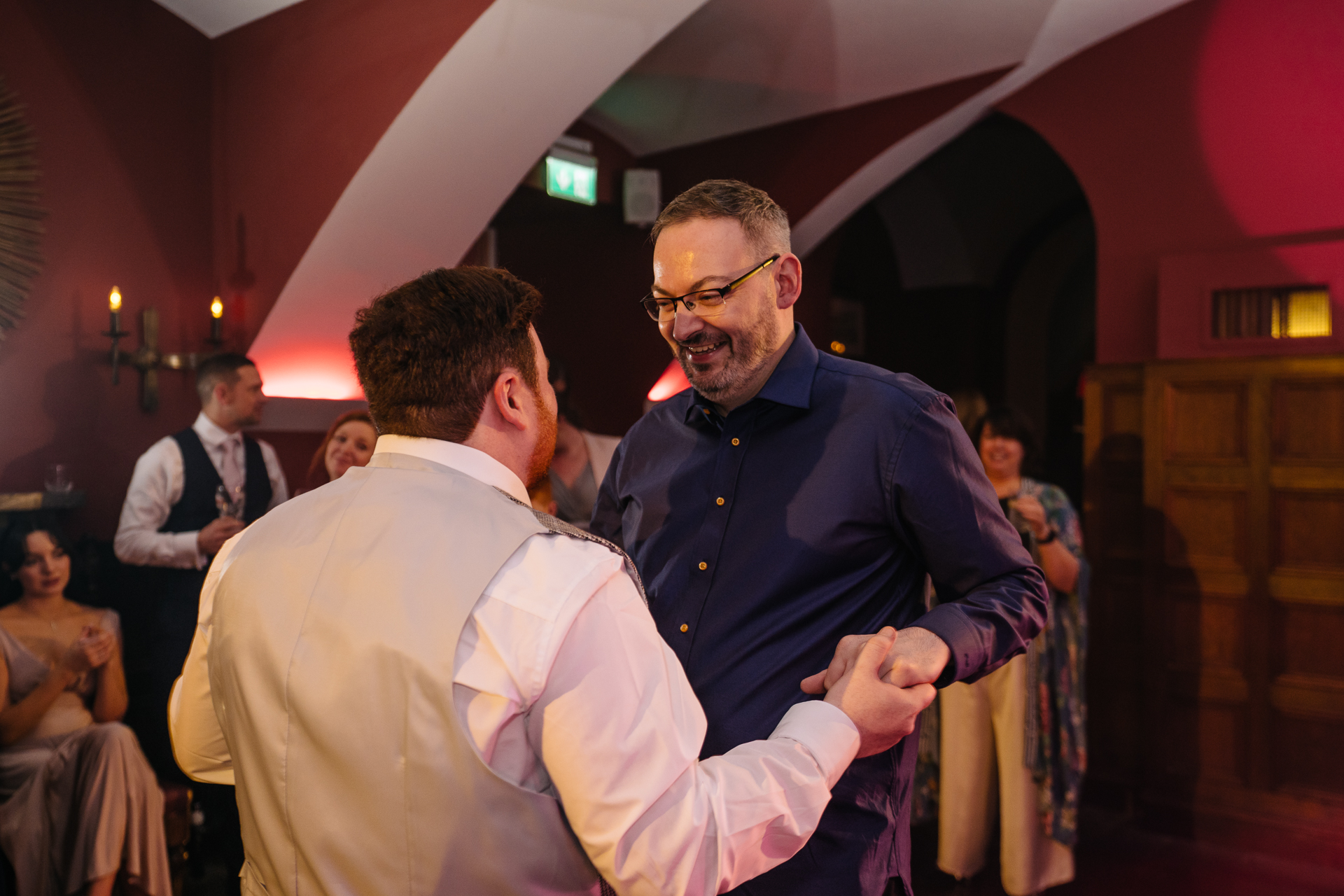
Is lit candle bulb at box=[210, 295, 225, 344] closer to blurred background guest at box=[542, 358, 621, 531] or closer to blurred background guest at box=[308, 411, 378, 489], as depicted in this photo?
blurred background guest at box=[308, 411, 378, 489]

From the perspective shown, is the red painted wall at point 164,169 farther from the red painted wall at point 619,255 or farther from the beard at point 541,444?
the beard at point 541,444

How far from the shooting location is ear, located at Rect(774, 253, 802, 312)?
151 centimetres

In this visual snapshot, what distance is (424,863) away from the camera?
3.02 feet

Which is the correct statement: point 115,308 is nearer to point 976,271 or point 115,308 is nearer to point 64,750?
point 64,750

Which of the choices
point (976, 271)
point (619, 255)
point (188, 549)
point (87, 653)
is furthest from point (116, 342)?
point (976, 271)

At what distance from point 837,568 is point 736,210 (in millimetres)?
556

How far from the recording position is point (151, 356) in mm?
3863

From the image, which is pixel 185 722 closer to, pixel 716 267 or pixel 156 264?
pixel 716 267

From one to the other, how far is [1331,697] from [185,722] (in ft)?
13.2

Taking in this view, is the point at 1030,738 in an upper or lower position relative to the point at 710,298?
lower

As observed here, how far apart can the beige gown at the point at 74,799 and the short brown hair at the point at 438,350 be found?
2.54 metres

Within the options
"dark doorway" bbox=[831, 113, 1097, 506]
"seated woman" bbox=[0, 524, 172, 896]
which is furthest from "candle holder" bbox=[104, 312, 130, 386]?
"dark doorway" bbox=[831, 113, 1097, 506]

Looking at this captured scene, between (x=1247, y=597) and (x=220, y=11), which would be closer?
(x=1247, y=597)

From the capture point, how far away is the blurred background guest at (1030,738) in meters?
3.40
